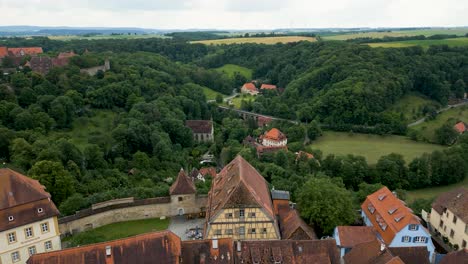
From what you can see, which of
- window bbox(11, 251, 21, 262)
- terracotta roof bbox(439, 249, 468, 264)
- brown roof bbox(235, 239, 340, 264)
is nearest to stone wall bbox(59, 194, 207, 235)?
window bbox(11, 251, 21, 262)

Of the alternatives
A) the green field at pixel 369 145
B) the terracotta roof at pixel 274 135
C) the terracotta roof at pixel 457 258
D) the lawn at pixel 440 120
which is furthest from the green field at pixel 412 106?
the terracotta roof at pixel 457 258

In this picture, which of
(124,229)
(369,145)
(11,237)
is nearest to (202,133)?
(369,145)

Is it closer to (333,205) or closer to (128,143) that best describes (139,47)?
(128,143)

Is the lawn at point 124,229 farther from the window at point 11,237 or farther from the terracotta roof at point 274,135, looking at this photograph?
the terracotta roof at point 274,135

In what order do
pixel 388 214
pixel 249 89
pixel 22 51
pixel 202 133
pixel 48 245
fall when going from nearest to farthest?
pixel 48 245 → pixel 388 214 → pixel 202 133 → pixel 22 51 → pixel 249 89

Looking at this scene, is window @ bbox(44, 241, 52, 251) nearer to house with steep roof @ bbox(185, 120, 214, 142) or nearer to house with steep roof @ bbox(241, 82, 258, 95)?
house with steep roof @ bbox(185, 120, 214, 142)

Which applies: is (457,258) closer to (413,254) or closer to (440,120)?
(413,254)
